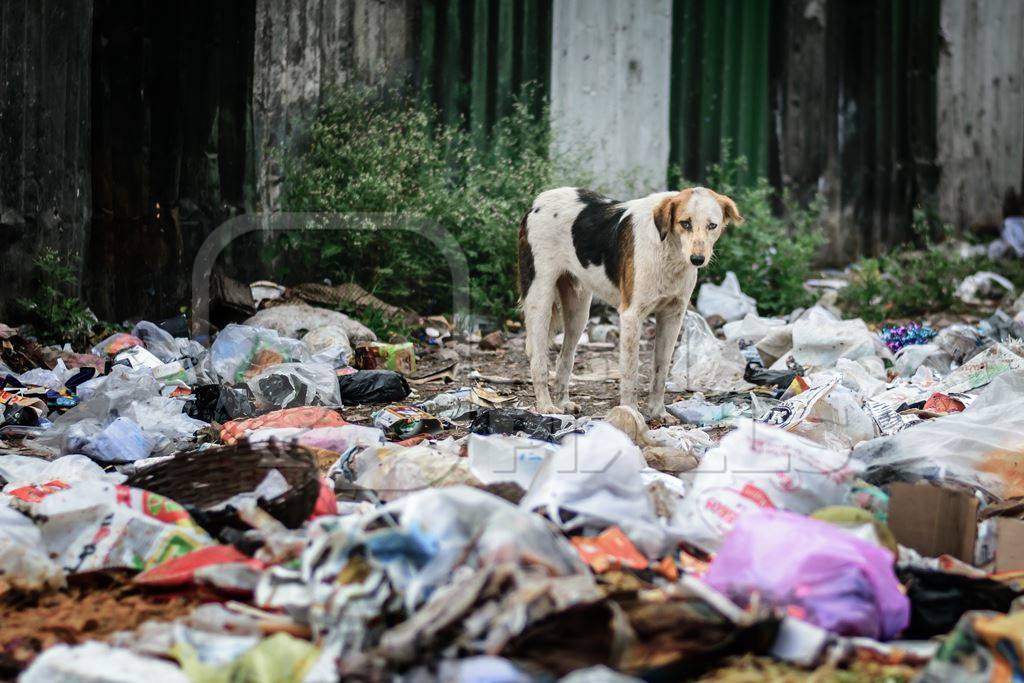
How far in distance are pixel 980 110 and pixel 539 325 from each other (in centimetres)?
786

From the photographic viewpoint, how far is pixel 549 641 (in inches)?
89.5

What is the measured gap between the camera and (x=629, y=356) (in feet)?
17.9

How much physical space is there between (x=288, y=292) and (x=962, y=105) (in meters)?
7.67

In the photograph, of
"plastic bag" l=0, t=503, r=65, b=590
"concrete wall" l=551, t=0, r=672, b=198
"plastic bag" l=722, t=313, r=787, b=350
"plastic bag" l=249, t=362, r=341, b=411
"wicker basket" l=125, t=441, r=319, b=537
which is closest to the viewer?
"plastic bag" l=0, t=503, r=65, b=590

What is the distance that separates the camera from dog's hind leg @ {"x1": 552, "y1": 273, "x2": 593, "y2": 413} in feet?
19.2

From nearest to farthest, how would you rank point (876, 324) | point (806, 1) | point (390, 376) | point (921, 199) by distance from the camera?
point (390, 376)
point (876, 324)
point (806, 1)
point (921, 199)

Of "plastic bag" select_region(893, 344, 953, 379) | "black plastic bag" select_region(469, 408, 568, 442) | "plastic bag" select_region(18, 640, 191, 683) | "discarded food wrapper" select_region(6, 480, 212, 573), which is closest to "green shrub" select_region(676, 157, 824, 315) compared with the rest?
"plastic bag" select_region(893, 344, 953, 379)

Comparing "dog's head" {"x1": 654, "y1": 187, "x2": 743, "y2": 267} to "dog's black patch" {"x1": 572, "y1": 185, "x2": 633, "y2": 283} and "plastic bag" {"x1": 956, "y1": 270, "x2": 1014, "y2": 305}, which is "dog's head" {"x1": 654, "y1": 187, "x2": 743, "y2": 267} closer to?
"dog's black patch" {"x1": 572, "y1": 185, "x2": 633, "y2": 283}

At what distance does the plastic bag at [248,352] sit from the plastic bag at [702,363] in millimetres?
2154

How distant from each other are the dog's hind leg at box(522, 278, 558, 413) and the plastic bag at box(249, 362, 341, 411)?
3.31 ft

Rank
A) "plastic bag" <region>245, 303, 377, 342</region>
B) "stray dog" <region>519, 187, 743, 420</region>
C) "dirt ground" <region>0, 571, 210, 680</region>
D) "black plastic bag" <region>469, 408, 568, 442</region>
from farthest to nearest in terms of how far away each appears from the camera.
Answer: "plastic bag" <region>245, 303, 377, 342</region> < "stray dog" <region>519, 187, 743, 420</region> < "black plastic bag" <region>469, 408, 568, 442</region> < "dirt ground" <region>0, 571, 210, 680</region>

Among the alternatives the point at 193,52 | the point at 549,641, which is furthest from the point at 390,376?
the point at 549,641

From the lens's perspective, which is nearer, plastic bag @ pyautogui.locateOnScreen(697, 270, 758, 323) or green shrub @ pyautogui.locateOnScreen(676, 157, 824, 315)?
plastic bag @ pyautogui.locateOnScreen(697, 270, 758, 323)

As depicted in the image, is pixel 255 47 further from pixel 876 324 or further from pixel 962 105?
pixel 962 105
